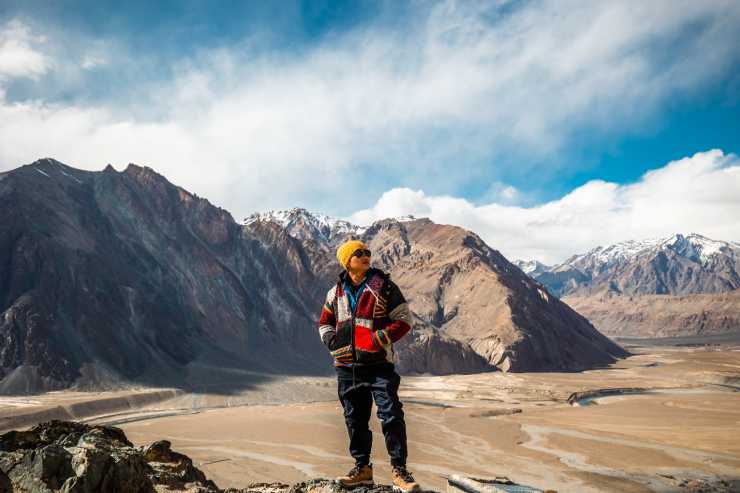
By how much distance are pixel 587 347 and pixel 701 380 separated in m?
38.1

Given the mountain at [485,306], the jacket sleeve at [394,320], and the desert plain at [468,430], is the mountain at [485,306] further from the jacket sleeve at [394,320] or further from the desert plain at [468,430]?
the jacket sleeve at [394,320]

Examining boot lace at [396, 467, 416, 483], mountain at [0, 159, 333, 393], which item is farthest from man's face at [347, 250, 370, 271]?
mountain at [0, 159, 333, 393]

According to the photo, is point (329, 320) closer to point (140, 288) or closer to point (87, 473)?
point (87, 473)

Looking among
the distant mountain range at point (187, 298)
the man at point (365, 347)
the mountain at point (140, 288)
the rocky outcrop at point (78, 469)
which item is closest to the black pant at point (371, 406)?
the man at point (365, 347)

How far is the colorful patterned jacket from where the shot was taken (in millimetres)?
5160

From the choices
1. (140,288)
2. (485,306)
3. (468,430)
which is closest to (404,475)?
(468,430)

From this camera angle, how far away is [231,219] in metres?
117

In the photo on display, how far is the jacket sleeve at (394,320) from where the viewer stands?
510 centimetres

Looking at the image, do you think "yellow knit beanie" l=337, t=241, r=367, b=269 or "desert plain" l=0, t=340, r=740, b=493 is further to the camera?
"desert plain" l=0, t=340, r=740, b=493

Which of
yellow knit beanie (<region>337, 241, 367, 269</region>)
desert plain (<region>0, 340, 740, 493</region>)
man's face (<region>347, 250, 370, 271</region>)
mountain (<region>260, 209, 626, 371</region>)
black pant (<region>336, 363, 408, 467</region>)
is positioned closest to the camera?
black pant (<region>336, 363, 408, 467</region>)

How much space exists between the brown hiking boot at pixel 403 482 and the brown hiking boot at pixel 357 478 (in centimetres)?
41

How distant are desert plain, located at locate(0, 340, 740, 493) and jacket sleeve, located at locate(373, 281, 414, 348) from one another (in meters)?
16.2

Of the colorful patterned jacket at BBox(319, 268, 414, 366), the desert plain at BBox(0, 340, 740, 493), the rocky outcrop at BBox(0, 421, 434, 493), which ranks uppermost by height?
the colorful patterned jacket at BBox(319, 268, 414, 366)

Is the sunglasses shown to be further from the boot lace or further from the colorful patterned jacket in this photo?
the boot lace
